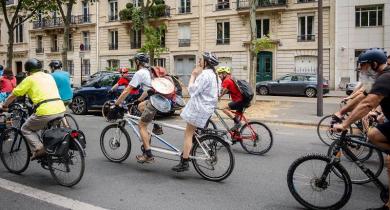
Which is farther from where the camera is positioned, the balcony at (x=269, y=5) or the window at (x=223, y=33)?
the window at (x=223, y=33)

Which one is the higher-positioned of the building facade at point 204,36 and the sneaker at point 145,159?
the building facade at point 204,36

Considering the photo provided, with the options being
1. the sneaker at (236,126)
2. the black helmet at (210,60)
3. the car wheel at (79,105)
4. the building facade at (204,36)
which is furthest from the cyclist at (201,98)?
the building facade at (204,36)

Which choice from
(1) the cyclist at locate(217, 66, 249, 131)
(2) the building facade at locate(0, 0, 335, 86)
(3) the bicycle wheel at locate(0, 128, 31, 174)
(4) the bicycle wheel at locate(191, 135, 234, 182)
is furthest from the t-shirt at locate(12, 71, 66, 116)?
(2) the building facade at locate(0, 0, 335, 86)

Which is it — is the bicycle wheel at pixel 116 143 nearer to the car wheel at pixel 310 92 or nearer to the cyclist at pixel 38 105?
the cyclist at pixel 38 105

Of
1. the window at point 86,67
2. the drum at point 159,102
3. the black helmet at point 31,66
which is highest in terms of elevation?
the window at point 86,67

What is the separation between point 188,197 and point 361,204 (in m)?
2.09

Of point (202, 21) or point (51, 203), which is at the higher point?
point (202, 21)

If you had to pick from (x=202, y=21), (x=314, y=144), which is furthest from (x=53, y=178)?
(x=202, y=21)

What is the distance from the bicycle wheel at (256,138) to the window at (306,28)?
2493 cm

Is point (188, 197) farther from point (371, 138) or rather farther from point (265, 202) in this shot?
point (371, 138)

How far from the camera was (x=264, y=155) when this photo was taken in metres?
8.37

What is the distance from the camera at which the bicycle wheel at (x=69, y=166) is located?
588cm

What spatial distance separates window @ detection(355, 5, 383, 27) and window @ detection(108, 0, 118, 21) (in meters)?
21.4

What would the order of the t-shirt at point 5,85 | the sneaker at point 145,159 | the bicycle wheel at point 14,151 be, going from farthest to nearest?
1. the t-shirt at point 5,85
2. the sneaker at point 145,159
3. the bicycle wheel at point 14,151
